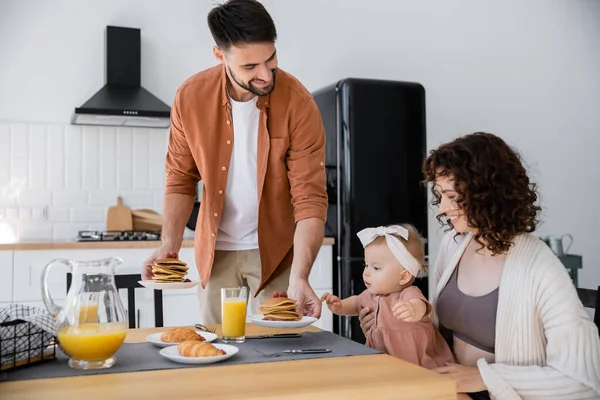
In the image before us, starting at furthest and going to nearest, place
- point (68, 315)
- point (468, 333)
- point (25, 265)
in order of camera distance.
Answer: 1. point (25, 265)
2. point (468, 333)
3. point (68, 315)

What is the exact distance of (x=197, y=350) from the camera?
134 cm

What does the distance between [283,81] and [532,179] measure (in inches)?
125

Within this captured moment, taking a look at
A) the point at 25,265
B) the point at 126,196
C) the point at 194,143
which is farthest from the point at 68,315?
the point at 126,196

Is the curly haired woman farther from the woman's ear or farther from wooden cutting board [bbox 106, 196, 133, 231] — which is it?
wooden cutting board [bbox 106, 196, 133, 231]

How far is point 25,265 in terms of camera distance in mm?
3367

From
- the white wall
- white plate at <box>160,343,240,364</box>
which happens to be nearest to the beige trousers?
white plate at <box>160,343,240,364</box>

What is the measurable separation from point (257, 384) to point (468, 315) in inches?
27.5

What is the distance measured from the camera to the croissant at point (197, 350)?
1341 mm

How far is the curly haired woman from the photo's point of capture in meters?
1.43

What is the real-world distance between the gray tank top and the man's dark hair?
87 centimetres

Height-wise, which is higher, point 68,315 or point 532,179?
point 532,179

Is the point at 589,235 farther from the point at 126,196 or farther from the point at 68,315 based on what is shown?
the point at 68,315

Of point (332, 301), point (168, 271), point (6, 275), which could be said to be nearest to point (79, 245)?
point (6, 275)

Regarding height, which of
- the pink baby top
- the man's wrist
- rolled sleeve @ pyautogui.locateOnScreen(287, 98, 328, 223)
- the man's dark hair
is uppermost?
the man's dark hair
